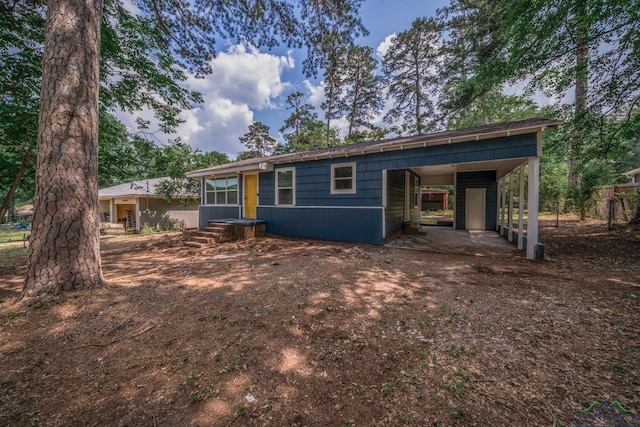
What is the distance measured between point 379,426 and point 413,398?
0.35 m

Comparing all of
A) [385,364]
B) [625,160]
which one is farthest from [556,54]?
Answer: [625,160]

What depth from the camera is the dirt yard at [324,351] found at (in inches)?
59.9

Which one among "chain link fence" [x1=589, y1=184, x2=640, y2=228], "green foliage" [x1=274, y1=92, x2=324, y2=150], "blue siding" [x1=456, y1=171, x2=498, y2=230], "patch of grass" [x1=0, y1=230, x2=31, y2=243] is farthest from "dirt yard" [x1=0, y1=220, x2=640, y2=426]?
"green foliage" [x1=274, y1=92, x2=324, y2=150]

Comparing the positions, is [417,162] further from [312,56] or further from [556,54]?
[556,54]

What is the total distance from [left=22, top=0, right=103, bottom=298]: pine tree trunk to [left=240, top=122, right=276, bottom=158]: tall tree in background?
27.3 metres

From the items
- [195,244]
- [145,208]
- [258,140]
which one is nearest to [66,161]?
[195,244]

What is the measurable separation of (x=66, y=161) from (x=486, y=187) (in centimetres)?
1308

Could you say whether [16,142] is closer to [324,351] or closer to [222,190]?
[222,190]

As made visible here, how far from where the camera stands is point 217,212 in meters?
10.5

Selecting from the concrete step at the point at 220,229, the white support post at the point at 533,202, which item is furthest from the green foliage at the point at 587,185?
the concrete step at the point at 220,229

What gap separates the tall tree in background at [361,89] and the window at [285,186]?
13703 millimetres

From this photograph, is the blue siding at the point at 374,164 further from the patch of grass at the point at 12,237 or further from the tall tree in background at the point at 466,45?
the patch of grass at the point at 12,237

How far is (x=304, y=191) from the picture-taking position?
8.45 meters

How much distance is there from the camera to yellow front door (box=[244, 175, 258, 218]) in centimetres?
963
